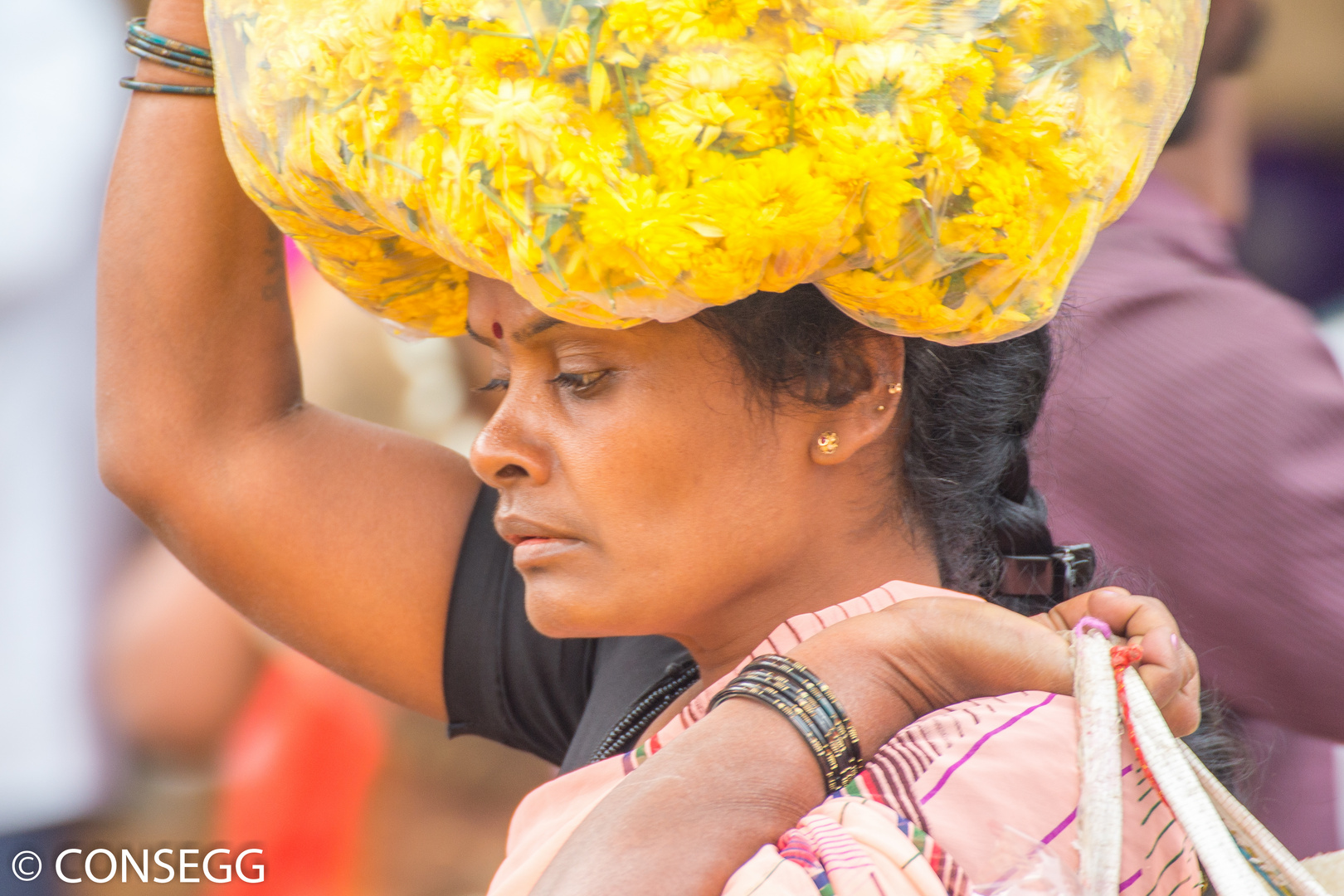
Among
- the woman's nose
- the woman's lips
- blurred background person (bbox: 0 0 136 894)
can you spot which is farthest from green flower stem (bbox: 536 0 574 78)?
blurred background person (bbox: 0 0 136 894)

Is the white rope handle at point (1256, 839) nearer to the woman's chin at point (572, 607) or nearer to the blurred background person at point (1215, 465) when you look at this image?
the woman's chin at point (572, 607)

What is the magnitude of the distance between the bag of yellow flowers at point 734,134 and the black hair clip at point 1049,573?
56 cm

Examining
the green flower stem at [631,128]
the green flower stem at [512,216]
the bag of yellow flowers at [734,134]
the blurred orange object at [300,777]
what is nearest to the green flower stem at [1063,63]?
the bag of yellow flowers at [734,134]

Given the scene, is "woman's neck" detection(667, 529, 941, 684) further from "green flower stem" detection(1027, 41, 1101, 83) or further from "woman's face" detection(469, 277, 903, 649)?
"green flower stem" detection(1027, 41, 1101, 83)

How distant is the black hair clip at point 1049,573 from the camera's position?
1754mm

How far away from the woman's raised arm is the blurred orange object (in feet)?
4.16

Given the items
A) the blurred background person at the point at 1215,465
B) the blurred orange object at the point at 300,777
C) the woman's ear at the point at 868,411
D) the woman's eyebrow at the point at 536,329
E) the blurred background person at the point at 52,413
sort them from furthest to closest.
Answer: the blurred background person at the point at 52,413 → the blurred orange object at the point at 300,777 → the blurred background person at the point at 1215,465 → the woman's ear at the point at 868,411 → the woman's eyebrow at the point at 536,329

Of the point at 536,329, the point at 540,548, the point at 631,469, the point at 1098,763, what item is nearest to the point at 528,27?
the point at 536,329

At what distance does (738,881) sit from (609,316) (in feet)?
1.79

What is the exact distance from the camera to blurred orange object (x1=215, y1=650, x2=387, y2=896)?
10.4ft

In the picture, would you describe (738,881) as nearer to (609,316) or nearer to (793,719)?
(793,719)

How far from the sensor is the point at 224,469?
6.27 ft

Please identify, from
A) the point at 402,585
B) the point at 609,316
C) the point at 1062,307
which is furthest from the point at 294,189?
the point at 1062,307

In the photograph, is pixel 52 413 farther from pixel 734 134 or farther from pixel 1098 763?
pixel 1098 763
